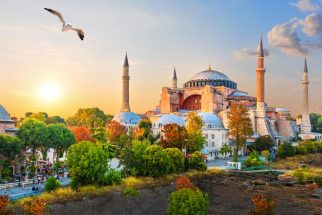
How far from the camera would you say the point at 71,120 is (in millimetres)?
75250

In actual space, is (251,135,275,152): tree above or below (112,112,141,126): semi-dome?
below

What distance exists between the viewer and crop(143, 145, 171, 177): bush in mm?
24516

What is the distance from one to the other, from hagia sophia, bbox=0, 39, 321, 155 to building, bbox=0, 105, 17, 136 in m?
22.4

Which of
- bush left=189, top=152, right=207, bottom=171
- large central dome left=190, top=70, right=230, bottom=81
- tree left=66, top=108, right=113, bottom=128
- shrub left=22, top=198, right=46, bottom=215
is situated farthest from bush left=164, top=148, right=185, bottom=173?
tree left=66, top=108, right=113, bottom=128

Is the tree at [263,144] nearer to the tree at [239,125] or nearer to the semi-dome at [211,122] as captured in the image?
the tree at [239,125]

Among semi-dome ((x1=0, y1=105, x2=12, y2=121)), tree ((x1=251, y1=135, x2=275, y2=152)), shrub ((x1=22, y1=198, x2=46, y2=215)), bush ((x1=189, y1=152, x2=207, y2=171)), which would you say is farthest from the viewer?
tree ((x1=251, y1=135, x2=275, y2=152))

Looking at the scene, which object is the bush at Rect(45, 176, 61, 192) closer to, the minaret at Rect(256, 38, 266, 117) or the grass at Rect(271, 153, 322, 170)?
the grass at Rect(271, 153, 322, 170)

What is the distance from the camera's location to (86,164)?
20.6 metres

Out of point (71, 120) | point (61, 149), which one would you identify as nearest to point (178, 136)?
point (61, 149)

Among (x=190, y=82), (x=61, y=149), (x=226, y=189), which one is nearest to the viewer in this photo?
(x=226, y=189)

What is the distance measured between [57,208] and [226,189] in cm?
1242

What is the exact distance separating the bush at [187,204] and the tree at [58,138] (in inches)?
563

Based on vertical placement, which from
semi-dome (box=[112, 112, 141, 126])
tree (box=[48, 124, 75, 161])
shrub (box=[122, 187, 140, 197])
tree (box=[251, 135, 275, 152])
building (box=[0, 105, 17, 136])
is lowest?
shrub (box=[122, 187, 140, 197])

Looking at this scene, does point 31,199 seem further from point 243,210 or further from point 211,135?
point 211,135
